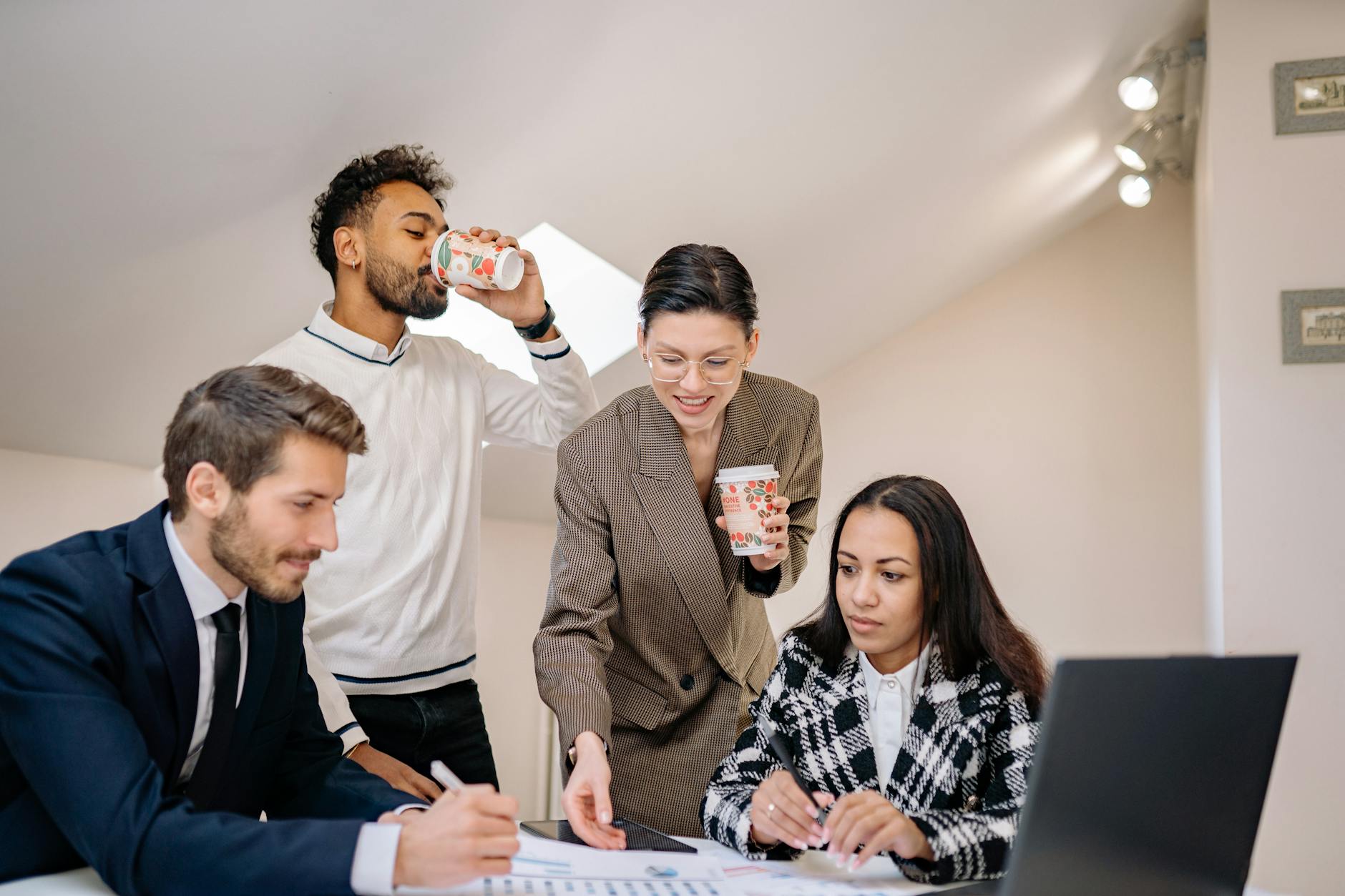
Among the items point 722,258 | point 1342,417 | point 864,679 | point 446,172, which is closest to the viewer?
point 864,679

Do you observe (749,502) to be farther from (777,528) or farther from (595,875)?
(595,875)

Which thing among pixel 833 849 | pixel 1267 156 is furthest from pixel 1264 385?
pixel 833 849

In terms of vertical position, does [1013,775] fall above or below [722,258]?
below

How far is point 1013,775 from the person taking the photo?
1.39 m

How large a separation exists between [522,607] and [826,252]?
1729mm

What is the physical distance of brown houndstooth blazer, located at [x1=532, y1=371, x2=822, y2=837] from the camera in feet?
5.80

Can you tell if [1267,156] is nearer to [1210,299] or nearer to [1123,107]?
[1210,299]

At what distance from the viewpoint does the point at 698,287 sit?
1724mm

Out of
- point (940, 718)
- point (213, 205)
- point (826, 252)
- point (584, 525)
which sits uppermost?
point (826, 252)

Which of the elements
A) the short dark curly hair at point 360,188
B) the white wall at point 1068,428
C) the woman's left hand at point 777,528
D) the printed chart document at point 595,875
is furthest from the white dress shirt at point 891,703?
the white wall at point 1068,428

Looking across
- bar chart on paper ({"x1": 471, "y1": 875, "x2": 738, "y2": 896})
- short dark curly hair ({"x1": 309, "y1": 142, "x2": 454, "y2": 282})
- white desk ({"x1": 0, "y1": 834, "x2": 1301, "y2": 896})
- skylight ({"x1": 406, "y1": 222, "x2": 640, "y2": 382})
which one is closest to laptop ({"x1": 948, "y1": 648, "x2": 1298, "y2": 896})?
white desk ({"x1": 0, "y1": 834, "x2": 1301, "y2": 896})

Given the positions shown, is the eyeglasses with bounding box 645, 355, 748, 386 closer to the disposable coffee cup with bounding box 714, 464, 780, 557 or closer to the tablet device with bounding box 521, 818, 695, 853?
the disposable coffee cup with bounding box 714, 464, 780, 557

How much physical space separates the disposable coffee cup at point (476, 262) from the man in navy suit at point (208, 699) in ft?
1.92

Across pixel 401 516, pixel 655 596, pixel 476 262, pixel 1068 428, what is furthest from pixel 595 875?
pixel 1068 428
